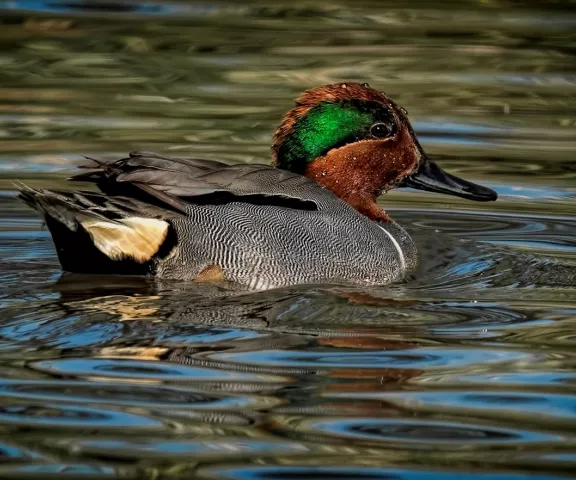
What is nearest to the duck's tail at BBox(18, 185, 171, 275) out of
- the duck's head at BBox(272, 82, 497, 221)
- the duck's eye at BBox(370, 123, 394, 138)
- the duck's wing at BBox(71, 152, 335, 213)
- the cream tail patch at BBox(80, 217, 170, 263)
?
the cream tail patch at BBox(80, 217, 170, 263)

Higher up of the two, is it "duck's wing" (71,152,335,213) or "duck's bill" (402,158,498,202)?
"duck's wing" (71,152,335,213)

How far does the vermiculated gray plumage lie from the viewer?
259 inches

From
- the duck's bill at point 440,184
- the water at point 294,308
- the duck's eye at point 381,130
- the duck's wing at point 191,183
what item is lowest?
the water at point 294,308

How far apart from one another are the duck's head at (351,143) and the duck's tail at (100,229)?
1039 mm

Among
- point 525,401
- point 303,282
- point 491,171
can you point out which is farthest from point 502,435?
point 491,171

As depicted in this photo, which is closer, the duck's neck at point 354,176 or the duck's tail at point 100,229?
the duck's tail at point 100,229

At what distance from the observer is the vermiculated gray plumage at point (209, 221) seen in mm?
6574

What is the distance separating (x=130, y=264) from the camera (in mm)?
6691

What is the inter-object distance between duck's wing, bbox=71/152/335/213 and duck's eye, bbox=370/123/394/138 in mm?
746

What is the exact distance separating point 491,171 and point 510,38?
3.61m

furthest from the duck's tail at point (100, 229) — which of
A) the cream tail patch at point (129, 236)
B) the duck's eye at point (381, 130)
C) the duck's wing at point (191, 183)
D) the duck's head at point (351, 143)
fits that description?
the duck's eye at point (381, 130)

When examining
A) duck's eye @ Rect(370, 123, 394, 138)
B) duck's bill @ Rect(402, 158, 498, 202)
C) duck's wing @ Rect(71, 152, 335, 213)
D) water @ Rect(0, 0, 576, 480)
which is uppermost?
duck's eye @ Rect(370, 123, 394, 138)

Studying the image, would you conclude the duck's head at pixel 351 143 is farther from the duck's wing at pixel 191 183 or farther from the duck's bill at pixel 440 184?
the duck's wing at pixel 191 183

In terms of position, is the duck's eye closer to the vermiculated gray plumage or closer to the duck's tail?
the vermiculated gray plumage
